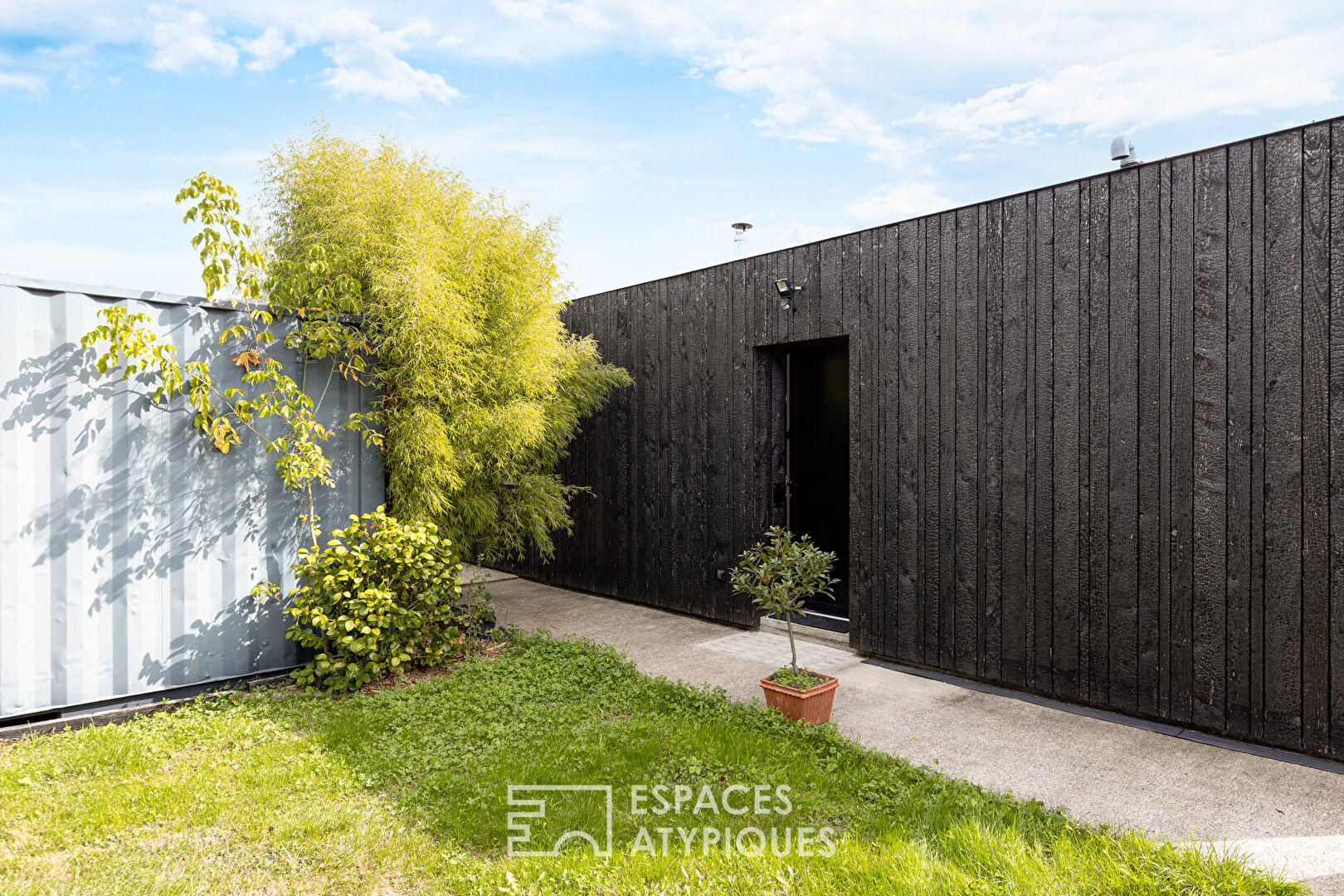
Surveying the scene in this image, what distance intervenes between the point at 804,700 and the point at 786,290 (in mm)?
2605

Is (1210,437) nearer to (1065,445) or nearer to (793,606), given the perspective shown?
(1065,445)

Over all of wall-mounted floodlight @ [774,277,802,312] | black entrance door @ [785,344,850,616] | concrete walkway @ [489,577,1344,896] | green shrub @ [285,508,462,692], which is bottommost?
concrete walkway @ [489,577,1344,896]

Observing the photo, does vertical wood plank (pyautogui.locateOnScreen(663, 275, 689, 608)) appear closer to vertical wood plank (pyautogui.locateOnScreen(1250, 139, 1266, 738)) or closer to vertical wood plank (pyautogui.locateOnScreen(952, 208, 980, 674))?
vertical wood plank (pyautogui.locateOnScreen(952, 208, 980, 674))

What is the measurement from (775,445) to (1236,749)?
112 inches

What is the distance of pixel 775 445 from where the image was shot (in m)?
4.77

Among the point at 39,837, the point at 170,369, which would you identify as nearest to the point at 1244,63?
the point at 170,369

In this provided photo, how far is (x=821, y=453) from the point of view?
4.68 m

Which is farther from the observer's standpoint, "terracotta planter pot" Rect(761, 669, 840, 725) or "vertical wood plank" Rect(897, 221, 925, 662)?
"vertical wood plank" Rect(897, 221, 925, 662)

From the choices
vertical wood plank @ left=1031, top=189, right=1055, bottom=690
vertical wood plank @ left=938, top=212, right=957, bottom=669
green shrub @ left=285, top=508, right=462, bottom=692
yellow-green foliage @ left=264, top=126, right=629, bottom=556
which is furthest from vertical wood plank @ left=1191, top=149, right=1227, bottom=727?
green shrub @ left=285, top=508, right=462, bottom=692

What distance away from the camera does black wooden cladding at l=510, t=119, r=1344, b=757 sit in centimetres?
269

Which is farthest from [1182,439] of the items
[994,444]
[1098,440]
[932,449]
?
[932,449]

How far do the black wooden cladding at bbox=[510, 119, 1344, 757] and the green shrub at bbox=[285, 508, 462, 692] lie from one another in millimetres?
2095

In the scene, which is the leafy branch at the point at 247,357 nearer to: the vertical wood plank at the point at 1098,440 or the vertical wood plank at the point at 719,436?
the vertical wood plank at the point at 719,436

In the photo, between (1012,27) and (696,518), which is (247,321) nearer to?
(696,518)
